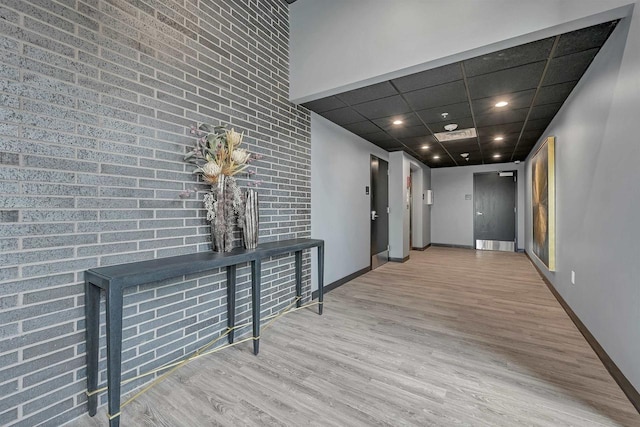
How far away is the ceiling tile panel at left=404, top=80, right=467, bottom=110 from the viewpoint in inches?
111

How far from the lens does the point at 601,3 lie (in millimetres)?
1727

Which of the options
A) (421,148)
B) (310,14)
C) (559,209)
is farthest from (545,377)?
(421,148)

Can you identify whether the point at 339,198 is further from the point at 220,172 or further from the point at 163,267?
the point at 163,267

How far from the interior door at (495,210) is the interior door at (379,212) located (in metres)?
3.66

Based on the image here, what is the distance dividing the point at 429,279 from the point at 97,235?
4.41 meters

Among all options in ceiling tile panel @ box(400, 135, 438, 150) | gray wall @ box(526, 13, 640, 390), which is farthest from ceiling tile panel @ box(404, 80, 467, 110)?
ceiling tile panel @ box(400, 135, 438, 150)

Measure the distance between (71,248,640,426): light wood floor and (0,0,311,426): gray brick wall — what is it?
0.37 meters

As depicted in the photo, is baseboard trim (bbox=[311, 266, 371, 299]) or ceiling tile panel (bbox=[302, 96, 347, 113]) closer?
ceiling tile panel (bbox=[302, 96, 347, 113])

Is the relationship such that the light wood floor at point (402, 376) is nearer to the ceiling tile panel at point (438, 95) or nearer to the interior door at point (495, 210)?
the ceiling tile panel at point (438, 95)

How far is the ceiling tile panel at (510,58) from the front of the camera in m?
2.12

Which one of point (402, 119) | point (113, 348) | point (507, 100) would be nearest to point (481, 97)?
point (507, 100)

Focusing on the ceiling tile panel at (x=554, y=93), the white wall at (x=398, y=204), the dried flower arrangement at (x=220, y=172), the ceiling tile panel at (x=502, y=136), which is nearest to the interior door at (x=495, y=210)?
the ceiling tile panel at (x=502, y=136)

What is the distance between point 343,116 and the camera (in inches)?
145

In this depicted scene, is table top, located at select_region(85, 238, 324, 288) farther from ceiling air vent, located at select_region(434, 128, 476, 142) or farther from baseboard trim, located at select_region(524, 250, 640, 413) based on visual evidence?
ceiling air vent, located at select_region(434, 128, 476, 142)
